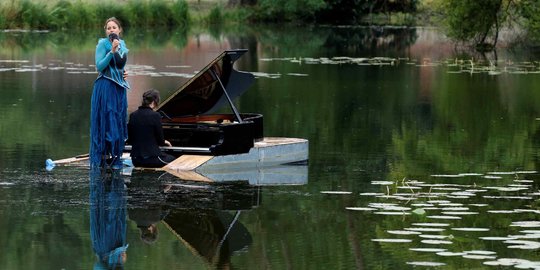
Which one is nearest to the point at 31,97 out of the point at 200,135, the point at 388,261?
the point at 200,135

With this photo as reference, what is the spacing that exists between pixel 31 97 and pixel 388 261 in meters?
16.4

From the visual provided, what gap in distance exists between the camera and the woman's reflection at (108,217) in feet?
35.6

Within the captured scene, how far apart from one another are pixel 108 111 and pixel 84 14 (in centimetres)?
4187

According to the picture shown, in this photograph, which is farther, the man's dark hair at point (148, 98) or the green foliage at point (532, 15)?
the green foliage at point (532, 15)

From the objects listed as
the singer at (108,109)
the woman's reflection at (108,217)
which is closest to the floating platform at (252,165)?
the singer at (108,109)

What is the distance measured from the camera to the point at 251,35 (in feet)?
187

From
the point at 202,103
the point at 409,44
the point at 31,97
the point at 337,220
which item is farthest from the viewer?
the point at 409,44

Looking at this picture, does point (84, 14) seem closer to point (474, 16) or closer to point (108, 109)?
point (474, 16)

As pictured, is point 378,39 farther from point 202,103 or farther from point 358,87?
point 202,103

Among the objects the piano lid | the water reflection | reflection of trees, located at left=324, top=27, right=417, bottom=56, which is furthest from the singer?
reflection of trees, located at left=324, top=27, right=417, bottom=56

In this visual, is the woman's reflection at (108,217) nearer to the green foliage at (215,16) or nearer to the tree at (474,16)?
the tree at (474,16)

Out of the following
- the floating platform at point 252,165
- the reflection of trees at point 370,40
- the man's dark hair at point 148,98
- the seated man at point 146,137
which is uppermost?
the reflection of trees at point 370,40

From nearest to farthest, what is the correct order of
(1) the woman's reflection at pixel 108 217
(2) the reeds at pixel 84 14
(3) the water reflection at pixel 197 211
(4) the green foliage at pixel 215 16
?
(1) the woman's reflection at pixel 108 217, (3) the water reflection at pixel 197 211, (2) the reeds at pixel 84 14, (4) the green foliage at pixel 215 16

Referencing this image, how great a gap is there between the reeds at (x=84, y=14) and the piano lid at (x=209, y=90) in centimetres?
3726
